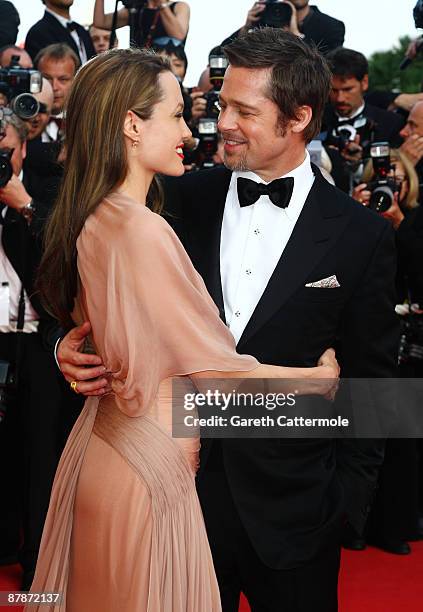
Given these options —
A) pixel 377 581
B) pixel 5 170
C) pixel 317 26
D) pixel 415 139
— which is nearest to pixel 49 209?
pixel 5 170

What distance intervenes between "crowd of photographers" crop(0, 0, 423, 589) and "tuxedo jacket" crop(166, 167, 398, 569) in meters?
1.13

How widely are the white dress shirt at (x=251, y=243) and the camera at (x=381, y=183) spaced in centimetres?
182

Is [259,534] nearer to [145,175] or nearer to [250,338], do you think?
[250,338]

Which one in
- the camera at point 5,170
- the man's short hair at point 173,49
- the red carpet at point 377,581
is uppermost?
the man's short hair at point 173,49

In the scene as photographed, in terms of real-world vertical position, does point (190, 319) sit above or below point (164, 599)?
above

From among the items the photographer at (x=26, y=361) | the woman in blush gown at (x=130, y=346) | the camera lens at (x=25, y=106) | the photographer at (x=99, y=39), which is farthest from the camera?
the photographer at (x=99, y=39)

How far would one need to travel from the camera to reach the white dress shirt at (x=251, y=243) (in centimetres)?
235

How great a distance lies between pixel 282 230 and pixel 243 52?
18.2 inches

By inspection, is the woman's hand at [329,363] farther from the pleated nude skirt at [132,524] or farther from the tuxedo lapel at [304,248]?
the pleated nude skirt at [132,524]

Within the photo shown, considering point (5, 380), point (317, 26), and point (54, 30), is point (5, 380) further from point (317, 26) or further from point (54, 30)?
point (317, 26)

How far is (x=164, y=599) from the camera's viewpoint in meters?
1.95

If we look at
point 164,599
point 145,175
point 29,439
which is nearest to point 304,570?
point 164,599
